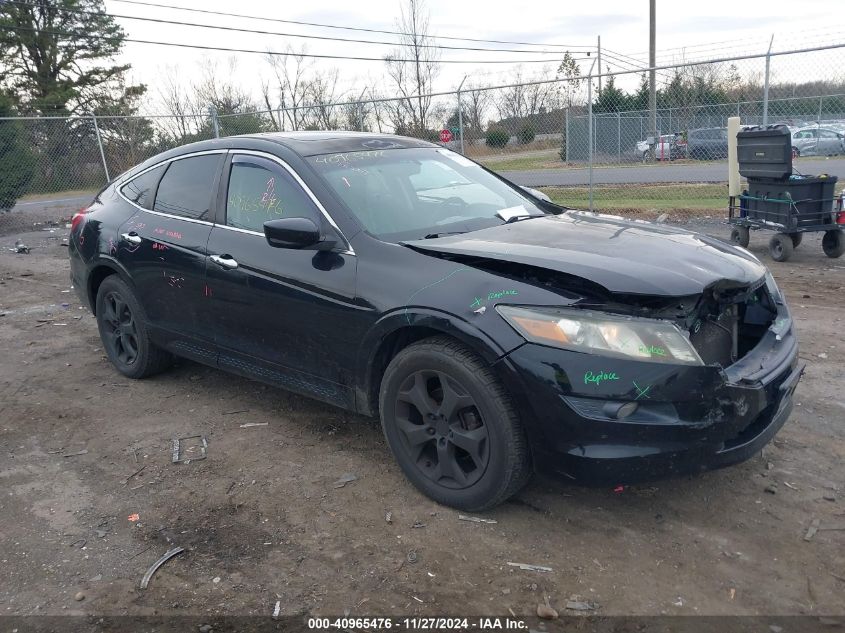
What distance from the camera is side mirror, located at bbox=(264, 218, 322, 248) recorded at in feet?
11.4

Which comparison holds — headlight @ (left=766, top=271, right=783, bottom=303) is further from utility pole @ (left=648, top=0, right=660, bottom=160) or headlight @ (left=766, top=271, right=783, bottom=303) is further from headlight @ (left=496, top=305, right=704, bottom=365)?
utility pole @ (left=648, top=0, right=660, bottom=160)

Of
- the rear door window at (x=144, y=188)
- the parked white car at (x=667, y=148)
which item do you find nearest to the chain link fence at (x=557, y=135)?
the parked white car at (x=667, y=148)

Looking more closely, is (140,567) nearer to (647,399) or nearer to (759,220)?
(647,399)

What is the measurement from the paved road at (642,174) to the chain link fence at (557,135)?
35mm

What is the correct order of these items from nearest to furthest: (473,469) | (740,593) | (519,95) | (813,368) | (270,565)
A: (740,593)
(270,565)
(473,469)
(813,368)
(519,95)

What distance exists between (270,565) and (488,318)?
136 centimetres

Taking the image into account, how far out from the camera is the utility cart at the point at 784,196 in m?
8.23

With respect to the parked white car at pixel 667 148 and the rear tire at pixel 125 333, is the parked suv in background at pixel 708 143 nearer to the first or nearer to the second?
the parked white car at pixel 667 148

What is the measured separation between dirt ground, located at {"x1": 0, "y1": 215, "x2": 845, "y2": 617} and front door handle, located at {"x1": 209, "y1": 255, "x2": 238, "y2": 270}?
1002mm

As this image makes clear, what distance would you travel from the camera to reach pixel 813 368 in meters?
4.81

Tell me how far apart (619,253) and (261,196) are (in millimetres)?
2059

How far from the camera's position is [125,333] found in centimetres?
517

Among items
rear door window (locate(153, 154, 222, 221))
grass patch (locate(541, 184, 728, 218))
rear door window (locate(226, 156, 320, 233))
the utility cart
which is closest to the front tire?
rear door window (locate(226, 156, 320, 233))

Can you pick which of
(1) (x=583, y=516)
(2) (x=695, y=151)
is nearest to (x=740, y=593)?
(1) (x=583, y=516)
